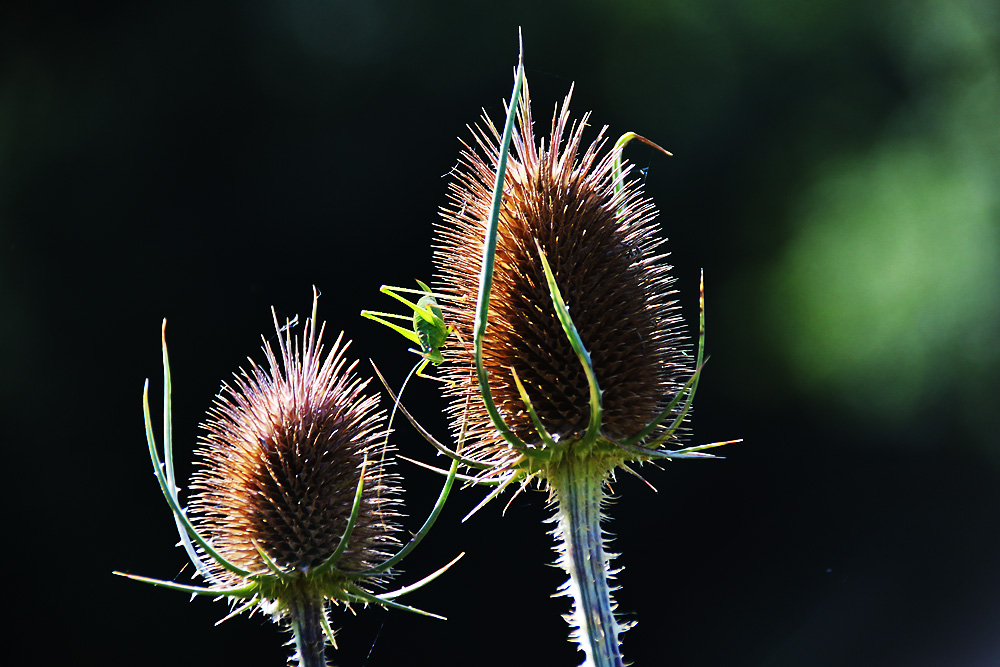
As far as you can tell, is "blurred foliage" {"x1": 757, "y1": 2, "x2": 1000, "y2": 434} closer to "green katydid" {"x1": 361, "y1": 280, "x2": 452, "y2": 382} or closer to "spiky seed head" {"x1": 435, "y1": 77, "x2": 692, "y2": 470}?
"spiky seed head" {"x1": 435, "y1": 77, "x2": 692, "y2": 470}

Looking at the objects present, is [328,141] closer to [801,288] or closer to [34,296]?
[34,296]

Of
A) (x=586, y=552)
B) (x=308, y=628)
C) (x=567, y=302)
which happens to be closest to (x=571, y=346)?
(x=567, y=302)

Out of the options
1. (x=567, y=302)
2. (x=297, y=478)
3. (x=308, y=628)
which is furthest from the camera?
(x=297, y=478)

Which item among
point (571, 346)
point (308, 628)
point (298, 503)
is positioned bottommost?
point (308, 628)

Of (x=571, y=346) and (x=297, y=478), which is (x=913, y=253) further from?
(x=297, y=478)

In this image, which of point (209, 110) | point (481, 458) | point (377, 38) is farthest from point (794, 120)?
point (481, 458)

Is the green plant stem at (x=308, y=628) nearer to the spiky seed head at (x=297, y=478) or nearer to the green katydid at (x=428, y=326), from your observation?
the spiky seed head at (x=297, y=478)
